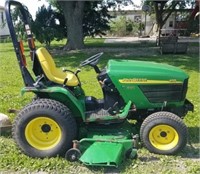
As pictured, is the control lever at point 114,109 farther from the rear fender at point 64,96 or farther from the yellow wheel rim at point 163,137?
the yellow wheel rim at point 163,137

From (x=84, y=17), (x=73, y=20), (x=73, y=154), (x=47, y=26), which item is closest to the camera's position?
(x=73, y=154)

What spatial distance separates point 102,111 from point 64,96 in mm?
529

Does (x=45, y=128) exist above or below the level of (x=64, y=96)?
below

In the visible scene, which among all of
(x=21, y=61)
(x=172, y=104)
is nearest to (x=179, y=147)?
(x=172, y=104)

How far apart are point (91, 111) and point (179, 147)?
115cm

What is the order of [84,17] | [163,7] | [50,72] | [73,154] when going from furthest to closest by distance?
[163,7]
[84,17]
[50,72]
[73,154]

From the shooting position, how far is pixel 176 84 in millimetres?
3961

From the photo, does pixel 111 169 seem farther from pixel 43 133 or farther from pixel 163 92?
pixel 163 92

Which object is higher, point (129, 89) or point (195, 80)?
point (129, 89)

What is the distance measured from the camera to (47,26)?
19375 millimetres

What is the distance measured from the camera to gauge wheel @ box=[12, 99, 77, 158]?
146 inches

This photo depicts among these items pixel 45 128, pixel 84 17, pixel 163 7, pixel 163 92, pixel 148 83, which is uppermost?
pixel 163 7

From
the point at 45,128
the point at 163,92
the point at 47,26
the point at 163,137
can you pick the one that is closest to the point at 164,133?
the point at 163,137

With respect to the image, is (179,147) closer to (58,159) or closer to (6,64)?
(58,159)
